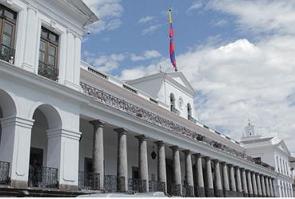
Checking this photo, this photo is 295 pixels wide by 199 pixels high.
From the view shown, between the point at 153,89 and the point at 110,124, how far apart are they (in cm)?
1323

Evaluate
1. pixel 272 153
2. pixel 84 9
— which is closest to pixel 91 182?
pixel 84 9

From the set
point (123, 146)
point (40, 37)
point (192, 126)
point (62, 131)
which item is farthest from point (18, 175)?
point (192, 126)

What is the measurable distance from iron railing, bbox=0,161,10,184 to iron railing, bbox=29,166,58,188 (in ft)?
4.32

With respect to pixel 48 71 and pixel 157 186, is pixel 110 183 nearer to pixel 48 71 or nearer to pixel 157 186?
pixel 157 186

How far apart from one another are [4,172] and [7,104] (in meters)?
2.19

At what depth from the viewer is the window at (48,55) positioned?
47.2 ft

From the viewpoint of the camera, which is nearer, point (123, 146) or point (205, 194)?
point (123, 146)

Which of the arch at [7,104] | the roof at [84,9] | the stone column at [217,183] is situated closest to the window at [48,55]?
the roof at [84,9]

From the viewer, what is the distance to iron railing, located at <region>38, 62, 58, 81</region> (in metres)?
14.2

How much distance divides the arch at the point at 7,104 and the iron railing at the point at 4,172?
5.34ft

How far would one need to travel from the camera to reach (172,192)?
75.4 feet

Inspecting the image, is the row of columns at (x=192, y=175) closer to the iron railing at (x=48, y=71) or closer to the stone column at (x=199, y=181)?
the stone column at (x=199, y=181)

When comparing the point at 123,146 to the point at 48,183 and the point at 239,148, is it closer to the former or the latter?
the point at 48,183

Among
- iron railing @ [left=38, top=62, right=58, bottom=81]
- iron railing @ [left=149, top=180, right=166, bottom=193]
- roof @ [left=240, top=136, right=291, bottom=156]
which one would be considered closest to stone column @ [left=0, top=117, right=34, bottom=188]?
iron railing @ [left=38, top=62, right=58, bottom=81]
